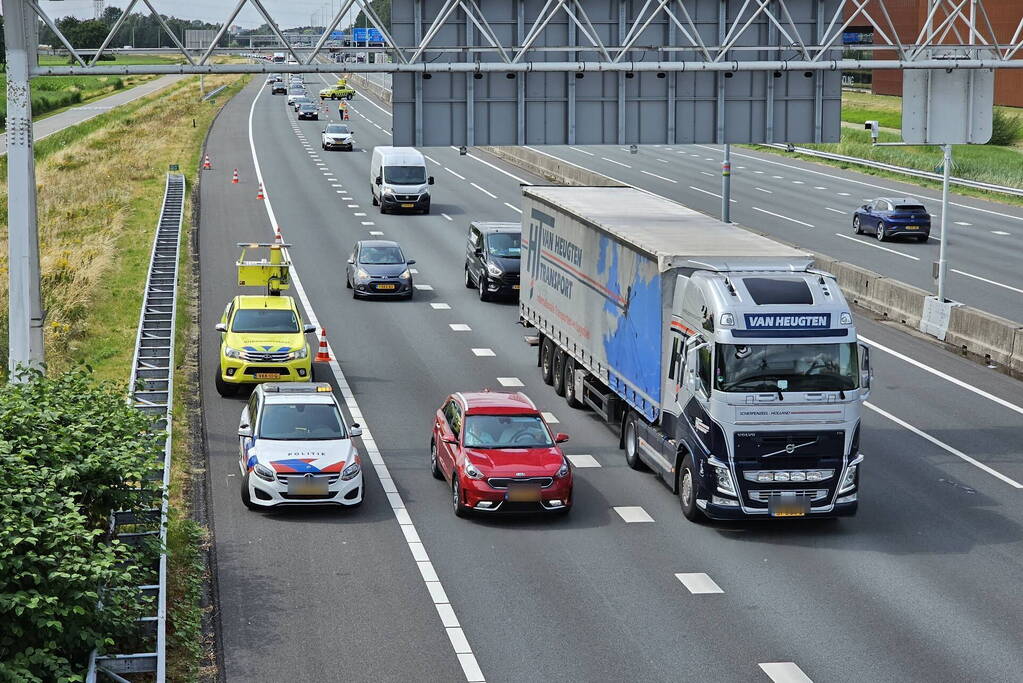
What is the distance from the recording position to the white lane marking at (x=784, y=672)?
1434 centimetres

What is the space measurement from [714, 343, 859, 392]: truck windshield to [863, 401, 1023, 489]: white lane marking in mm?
4708

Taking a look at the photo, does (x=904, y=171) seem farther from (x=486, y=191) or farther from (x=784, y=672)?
(x=784, y=672)

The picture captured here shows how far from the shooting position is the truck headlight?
1997 cm

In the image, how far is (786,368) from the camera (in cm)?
1922

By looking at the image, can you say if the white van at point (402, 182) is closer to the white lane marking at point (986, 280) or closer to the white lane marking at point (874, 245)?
the white lane marking at point (874, 245)

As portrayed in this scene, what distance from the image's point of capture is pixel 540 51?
25.9 meters

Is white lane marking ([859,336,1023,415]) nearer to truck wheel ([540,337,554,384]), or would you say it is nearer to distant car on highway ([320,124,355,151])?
truck wheel ([540,337,554,384])

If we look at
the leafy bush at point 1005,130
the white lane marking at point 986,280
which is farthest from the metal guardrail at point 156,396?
the leafy bush at point 1005,130

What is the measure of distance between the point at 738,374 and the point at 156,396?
11.2 metres

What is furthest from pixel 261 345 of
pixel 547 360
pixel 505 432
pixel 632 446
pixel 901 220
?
pixel 901 220

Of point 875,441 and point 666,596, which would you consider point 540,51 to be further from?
point 666,596

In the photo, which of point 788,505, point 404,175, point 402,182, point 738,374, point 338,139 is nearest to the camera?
point 738,374

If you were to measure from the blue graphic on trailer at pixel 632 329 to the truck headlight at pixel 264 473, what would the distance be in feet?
19.0

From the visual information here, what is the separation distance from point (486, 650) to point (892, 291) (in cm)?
2352
